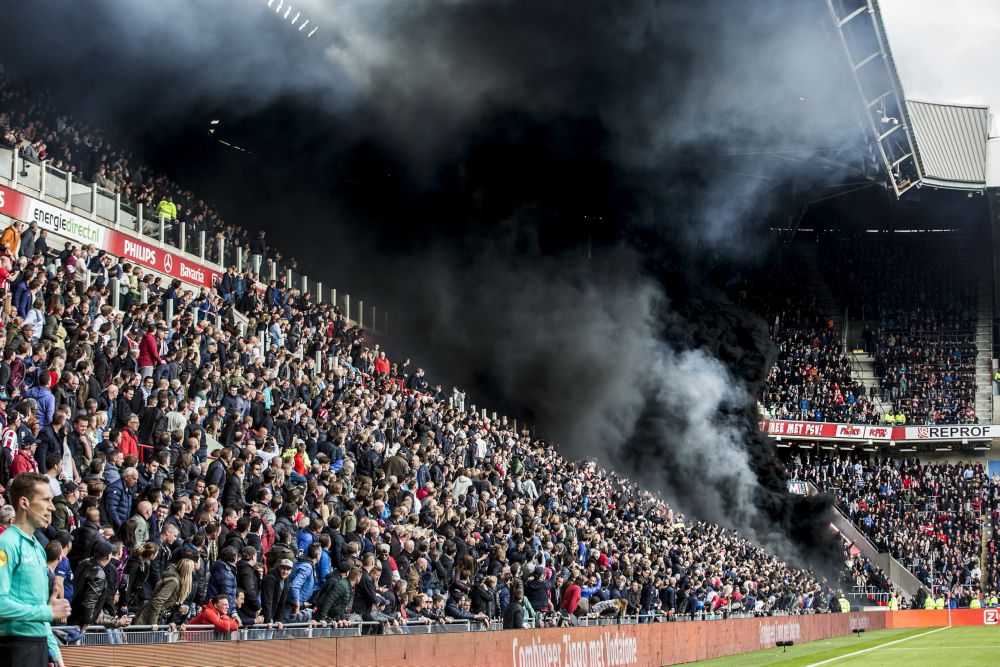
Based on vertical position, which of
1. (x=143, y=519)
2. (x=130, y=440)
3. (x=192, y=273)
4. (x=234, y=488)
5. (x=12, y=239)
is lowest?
(x=143, y=519)

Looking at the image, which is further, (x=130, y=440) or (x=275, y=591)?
(x=130, y=440)

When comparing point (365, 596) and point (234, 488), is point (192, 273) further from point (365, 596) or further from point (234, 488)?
point (365, 596)

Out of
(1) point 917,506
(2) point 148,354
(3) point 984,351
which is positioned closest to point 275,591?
(2) point 148,354

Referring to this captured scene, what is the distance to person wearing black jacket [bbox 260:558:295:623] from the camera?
12.0m

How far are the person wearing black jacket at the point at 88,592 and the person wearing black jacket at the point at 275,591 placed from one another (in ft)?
7.71

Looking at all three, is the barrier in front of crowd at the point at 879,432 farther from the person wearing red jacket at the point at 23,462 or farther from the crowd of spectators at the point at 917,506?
the person wearing red jacket at the point at 23,462

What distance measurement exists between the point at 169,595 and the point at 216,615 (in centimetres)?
45

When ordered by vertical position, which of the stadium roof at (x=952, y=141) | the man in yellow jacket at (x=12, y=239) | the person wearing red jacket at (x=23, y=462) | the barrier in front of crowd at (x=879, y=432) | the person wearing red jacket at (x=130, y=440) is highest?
the stadium roof at (x=952, y=141)

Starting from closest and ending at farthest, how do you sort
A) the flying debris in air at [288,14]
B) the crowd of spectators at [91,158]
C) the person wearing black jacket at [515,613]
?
the person wearing black jacket at [515,613], the crowd of spectators at [91,158], the flying debris in air at [288,14]

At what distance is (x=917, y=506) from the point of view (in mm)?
51250

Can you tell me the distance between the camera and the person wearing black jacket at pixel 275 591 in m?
12.0

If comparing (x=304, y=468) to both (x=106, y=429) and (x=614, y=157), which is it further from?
(x=614, y=157)

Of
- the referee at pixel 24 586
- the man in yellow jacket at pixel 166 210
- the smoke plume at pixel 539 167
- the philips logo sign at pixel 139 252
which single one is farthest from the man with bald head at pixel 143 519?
the smoke plume at pixel 539 167

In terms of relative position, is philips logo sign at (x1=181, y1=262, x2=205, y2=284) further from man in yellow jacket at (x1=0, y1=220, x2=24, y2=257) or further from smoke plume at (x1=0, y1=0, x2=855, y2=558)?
man in yellow jacket at (x1=0, y1=220, x2=24, y2=257)
